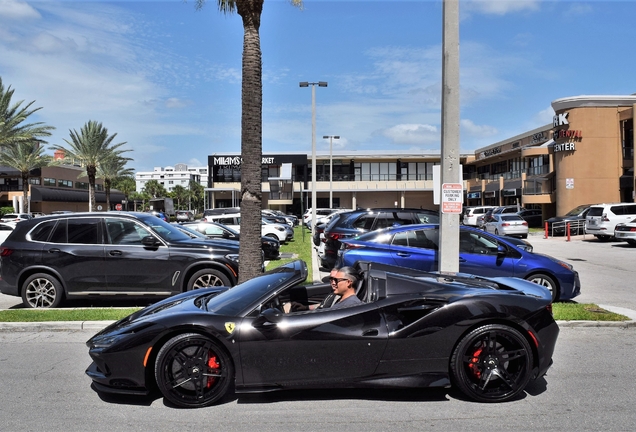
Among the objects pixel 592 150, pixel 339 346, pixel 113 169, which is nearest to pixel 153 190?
pixel 113 169

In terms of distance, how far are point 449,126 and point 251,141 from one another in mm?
3247

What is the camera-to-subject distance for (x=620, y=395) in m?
5.07

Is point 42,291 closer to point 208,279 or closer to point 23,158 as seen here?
point 208,279

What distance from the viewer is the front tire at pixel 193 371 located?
4.80m

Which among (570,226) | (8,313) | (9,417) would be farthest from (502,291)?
(570,226)

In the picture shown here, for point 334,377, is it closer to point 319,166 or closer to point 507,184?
point 507,184

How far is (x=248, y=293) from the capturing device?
5262 millimetres

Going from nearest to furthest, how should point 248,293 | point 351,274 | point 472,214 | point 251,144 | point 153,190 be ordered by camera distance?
point 248,293 → point 351,274 → point 251,144 → point 472,214 → point 153,190

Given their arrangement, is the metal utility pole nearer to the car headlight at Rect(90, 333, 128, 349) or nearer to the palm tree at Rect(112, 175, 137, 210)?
the car headlight at Rect(90, 333, 128, 349)

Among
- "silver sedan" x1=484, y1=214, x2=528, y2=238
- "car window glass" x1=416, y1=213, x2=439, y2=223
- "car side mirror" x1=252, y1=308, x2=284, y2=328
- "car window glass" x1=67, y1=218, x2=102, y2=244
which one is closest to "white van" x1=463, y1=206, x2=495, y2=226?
"silver sedan" x1=484, y1=214, x2=528, y2=238

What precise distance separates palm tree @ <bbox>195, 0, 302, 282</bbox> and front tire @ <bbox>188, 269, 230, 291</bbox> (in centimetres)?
63

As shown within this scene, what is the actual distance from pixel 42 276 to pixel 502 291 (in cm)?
778

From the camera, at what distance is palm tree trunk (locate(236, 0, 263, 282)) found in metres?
9.03

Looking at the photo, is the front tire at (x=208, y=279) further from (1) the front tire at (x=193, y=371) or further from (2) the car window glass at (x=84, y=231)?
(1) the front tire at (x=193, y=371)
